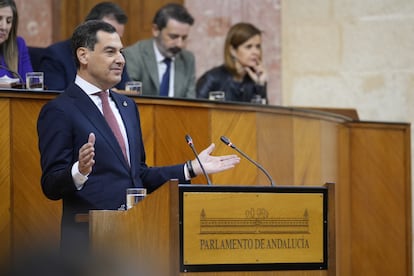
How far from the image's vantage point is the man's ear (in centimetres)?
404

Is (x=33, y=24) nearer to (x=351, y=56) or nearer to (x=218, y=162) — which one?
(x=351, y=56)

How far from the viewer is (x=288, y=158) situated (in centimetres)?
640

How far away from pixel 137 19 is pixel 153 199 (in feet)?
21.0

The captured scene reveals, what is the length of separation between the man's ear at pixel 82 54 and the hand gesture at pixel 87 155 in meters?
0.73

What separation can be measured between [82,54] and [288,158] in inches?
104

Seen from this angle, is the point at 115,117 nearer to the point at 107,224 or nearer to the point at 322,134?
the point at 107,224

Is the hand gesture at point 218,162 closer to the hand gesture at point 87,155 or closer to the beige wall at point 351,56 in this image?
the hand gesture at point 87,155

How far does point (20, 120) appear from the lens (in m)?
4.93

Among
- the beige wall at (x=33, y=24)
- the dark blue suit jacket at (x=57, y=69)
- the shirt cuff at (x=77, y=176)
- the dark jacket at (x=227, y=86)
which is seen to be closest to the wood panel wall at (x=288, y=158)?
the dark blue suit jacket at (x=57, y=69)

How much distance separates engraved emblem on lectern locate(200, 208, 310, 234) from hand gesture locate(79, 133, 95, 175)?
0.47 metres

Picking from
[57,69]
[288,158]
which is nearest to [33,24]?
[57,69]

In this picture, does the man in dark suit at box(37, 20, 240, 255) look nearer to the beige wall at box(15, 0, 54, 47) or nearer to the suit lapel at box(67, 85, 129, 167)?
the suit lapel at box(67, 85, 129, 167)

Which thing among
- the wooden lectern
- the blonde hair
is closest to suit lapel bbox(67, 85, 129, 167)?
the wooden lectern

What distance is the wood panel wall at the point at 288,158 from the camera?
4.93 metres
